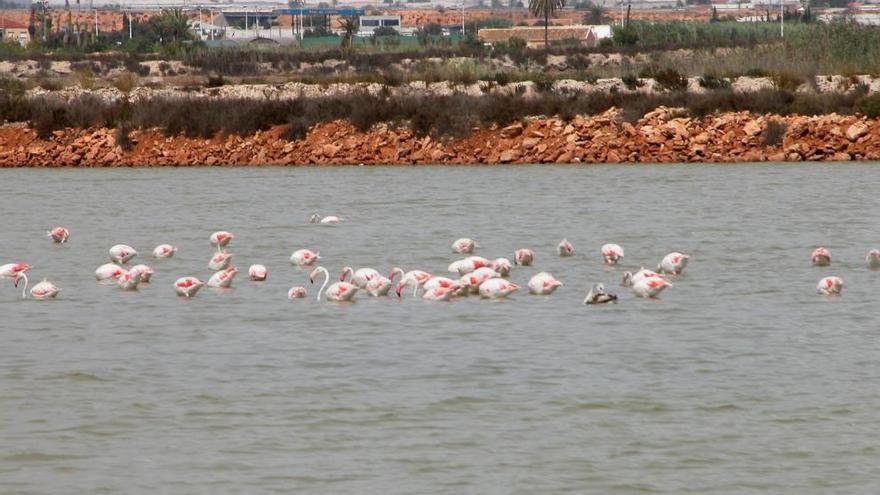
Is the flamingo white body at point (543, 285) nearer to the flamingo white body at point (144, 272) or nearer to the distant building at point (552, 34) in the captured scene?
the flamingo white body at point (144, 272)

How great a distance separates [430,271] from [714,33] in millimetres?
87878

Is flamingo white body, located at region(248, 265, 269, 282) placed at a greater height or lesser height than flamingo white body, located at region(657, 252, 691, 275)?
lesser

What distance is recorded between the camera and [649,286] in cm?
1767

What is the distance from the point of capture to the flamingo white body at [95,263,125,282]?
19672 millimetres

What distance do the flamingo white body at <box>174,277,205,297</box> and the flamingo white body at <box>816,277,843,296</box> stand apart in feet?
20.4

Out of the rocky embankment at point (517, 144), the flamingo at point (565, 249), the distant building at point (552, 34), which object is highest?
the flamingo at point (565, 249)

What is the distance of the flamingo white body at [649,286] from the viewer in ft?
58.0

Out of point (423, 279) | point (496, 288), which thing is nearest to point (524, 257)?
point (423, 279)

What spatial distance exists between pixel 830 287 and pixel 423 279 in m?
3.98

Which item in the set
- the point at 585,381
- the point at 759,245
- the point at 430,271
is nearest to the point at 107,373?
the point at 585,381

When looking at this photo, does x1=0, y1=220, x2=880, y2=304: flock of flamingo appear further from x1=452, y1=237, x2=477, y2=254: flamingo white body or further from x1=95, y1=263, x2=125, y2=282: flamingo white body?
x1=452, y1=237, x2=477, y2=254: flamingo white body

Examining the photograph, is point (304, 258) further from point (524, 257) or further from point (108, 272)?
point (524, 257)

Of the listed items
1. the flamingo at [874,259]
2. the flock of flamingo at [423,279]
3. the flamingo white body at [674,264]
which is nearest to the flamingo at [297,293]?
the flock of flamingo at [423,279]

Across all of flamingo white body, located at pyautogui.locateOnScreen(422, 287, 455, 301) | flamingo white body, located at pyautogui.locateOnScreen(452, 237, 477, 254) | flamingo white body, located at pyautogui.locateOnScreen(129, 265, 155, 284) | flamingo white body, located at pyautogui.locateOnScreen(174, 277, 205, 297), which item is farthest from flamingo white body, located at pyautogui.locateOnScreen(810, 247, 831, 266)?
flamingo white body, located at pyautogui.locateOnScreen(129, 265, 155, 284)
